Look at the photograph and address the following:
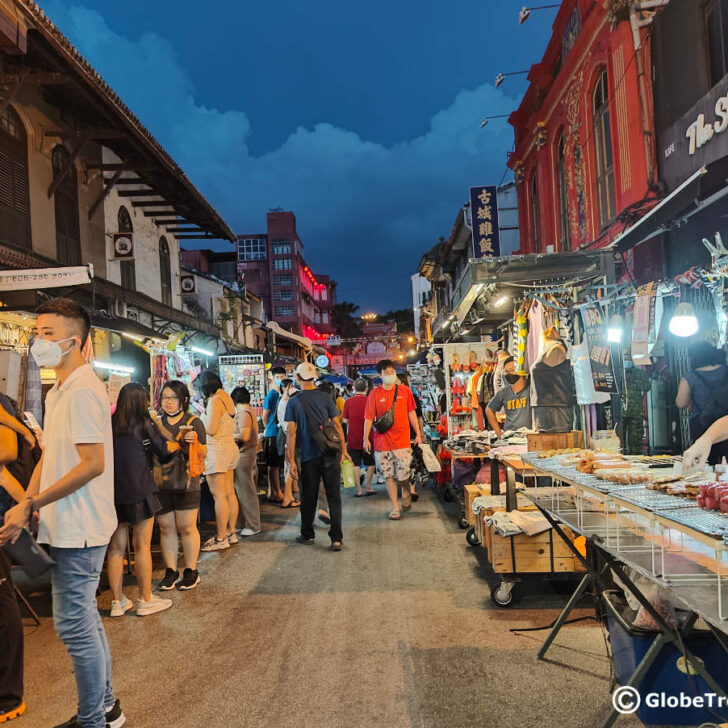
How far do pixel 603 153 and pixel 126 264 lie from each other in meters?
11.2

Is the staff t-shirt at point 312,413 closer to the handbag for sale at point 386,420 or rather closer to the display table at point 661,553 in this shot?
the handbag for sale at point 386,420

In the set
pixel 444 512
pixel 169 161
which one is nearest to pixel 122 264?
pixel 169 161

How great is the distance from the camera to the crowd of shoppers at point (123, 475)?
3070 mm

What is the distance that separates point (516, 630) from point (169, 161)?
11.9m

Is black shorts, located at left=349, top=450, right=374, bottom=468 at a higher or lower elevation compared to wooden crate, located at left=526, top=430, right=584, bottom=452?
lower

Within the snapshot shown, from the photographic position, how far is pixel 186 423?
589 cm

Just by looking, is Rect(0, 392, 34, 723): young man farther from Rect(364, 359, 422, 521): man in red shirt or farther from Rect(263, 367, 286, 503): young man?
Rect(263, 367, 286, 503): young man

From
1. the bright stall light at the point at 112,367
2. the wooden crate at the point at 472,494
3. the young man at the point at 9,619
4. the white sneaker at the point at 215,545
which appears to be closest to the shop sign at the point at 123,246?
the bright stall light at the point at 112,367

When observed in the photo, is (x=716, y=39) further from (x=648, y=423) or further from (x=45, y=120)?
(x=45, y=120)

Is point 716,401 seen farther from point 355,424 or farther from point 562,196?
point 562,196

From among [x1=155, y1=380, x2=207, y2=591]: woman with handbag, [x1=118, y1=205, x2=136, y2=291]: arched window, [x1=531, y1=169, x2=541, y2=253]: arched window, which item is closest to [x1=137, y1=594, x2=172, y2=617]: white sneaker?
[x1=155, y1=380, x2=207, y2=591]: woman with handbag

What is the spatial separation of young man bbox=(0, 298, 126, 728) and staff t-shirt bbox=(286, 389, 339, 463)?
4.29 m

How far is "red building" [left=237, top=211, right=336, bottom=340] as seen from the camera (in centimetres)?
6794

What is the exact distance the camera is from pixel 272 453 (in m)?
10.7
